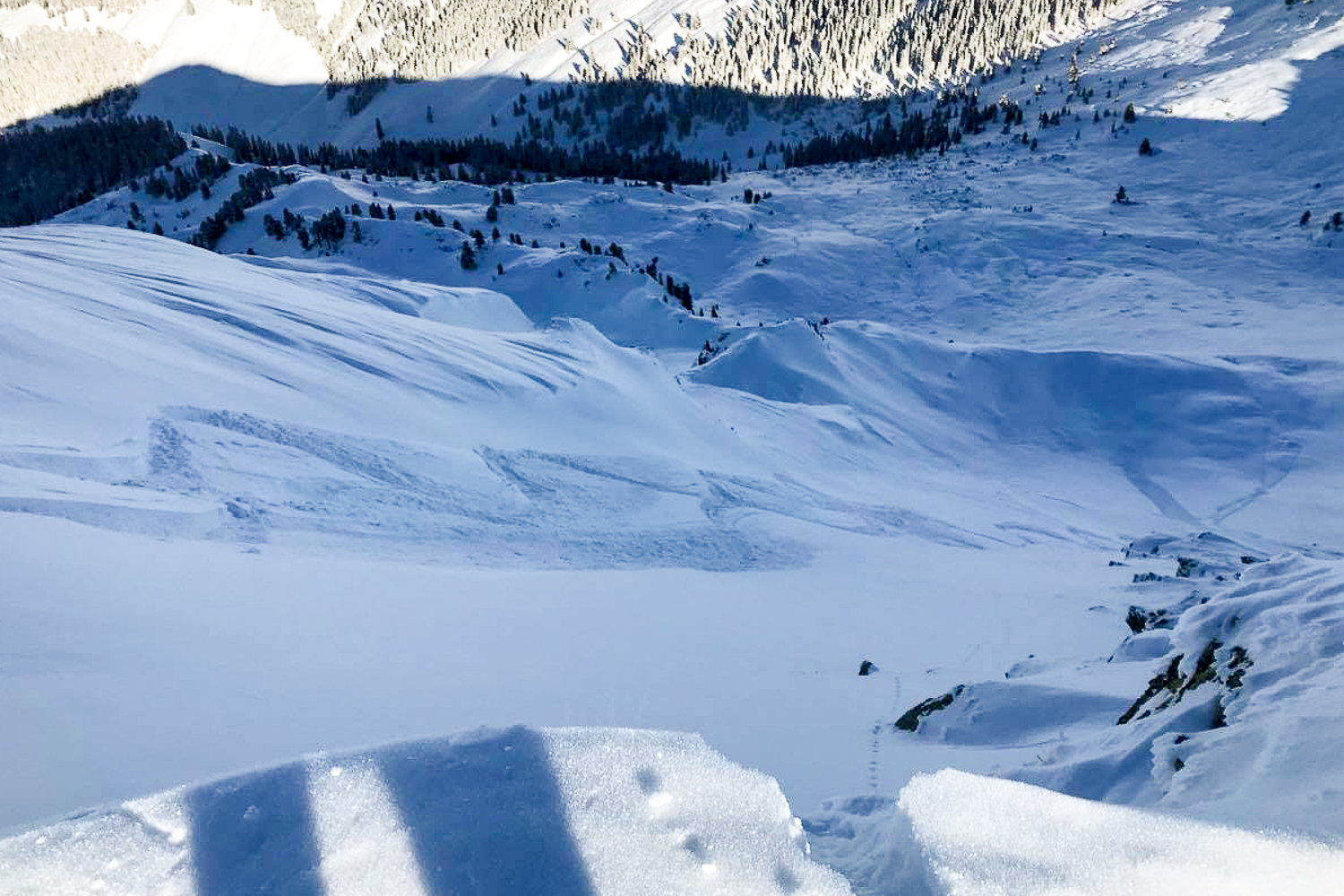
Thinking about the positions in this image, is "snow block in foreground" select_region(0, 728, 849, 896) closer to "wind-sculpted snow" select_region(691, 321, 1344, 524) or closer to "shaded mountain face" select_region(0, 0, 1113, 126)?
"wind-sculpted snow" select_region(691, 321, 1344, 524)

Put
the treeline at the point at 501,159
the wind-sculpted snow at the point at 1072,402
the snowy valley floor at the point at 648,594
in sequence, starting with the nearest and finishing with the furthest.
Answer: the snowy valley floor at the point at 648,594
the wind-sculpted snow at the point at 1072,402
the treeline at the point at 501,159

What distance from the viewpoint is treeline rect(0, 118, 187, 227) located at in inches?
1967

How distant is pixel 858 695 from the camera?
4.62m

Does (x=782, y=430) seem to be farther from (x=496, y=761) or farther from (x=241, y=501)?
(x=496, y=761)

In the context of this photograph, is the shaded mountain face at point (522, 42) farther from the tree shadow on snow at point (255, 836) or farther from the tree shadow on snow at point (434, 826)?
the tree shadow on snow at point (255, 836)

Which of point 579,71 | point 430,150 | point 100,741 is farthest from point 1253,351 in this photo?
point 579,71

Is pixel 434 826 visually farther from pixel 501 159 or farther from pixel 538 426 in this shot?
pixel 501 159

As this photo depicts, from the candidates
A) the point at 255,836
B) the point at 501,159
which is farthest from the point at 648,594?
the point at 501,159

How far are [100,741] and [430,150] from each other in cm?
6422

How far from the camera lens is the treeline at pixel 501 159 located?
47.5 m

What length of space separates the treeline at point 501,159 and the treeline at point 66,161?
5.80 m

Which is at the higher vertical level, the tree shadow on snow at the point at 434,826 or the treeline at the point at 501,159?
the treeline at the point at 501,159

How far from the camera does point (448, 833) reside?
5.86ft

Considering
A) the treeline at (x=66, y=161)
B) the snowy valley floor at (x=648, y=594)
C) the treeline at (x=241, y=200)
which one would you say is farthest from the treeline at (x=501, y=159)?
the snowy valley floor at (x=648, y=594)
